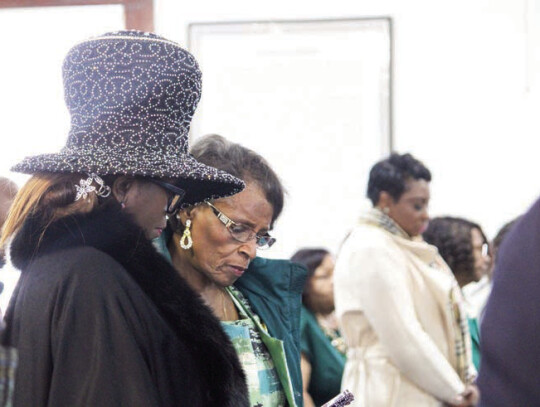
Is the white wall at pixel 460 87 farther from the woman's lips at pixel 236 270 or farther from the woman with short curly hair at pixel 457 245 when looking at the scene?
the woman's lips at pixel 236 270

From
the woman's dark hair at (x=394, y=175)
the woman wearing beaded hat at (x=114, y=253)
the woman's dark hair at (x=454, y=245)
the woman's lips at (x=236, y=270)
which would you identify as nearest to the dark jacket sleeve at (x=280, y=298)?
the woman's lips at (x=236, y=270)

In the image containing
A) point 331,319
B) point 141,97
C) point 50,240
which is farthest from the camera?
point 331,319

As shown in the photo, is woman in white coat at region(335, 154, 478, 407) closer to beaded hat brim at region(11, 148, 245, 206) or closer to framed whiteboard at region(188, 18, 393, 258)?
framed whiteboard at region(188, 18, 393, 258)

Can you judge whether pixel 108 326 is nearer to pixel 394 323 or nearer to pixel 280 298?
pixel 280 298

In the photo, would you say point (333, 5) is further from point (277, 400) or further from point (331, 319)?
point (277, 400)

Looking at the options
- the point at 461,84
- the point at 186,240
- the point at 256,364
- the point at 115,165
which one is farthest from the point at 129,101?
the point at 461,84

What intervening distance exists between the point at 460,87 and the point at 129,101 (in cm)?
367

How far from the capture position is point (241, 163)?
7.46 ft

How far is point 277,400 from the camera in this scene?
2166mm

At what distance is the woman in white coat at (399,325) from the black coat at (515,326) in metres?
2.28

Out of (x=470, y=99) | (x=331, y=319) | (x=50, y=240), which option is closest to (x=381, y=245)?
(x=331, y=319)

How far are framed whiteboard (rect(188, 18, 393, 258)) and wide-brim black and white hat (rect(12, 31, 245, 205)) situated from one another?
3408mm

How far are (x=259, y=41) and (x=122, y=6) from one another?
72 cm

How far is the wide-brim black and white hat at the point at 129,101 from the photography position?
1703 millimetres
